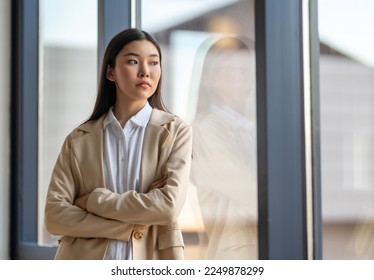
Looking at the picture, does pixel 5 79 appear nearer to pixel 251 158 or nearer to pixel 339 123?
pixel 251 158

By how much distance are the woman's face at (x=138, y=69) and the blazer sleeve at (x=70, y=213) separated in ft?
0.66

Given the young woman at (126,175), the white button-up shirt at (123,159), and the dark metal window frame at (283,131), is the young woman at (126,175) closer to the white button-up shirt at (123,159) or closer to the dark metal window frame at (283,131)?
the white button-up shirt at (123,159)

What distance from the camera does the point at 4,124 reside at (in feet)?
11.1

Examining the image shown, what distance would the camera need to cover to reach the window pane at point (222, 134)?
218cm

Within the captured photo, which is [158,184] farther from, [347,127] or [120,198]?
[347,127]

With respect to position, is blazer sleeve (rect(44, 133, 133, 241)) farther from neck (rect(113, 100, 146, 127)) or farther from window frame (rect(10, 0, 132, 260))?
window frame (rect(10, 0, 132, 260))

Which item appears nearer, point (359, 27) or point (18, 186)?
point (359, 27)

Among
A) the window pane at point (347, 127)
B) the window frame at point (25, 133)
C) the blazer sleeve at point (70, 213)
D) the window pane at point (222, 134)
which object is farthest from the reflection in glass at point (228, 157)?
the window frame at point (25, 133)

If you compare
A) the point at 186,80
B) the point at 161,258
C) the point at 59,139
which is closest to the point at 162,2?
the point at 186,80

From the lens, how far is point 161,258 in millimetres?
1675

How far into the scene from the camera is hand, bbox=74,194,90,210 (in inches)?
65.8

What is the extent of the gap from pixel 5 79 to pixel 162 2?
1092 millimetres

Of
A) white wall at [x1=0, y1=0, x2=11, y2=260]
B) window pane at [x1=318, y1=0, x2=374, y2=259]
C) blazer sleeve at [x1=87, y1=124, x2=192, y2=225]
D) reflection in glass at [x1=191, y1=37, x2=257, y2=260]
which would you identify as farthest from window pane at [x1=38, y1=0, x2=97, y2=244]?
blazer sleeve at [x1=87, y1=124, x2=192, y2=225]

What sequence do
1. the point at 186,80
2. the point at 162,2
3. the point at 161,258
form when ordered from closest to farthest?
the point at 161,258, the point at 186,80, the point at 162,2
